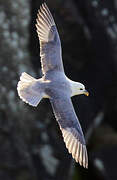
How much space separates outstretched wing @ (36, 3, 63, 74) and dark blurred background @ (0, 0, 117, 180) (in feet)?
Answer: 5.05

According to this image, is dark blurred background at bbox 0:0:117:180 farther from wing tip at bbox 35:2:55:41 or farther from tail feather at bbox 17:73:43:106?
tail feather at bbox 17:73:43:106

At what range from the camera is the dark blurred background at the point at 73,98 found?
886cm

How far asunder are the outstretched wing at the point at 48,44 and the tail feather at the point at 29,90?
31cm

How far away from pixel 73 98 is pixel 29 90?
218 cm

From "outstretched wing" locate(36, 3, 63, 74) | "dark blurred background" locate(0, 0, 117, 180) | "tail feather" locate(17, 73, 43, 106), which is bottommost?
"dark blurred background" locate(0, 0, 117, 180)

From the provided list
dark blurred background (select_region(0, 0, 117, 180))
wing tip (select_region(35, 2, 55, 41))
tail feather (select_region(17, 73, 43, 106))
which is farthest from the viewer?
dark blurred background (select_region(0, 0, 117, 180))

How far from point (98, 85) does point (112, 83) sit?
0.24 metres

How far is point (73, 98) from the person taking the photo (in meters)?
9.23

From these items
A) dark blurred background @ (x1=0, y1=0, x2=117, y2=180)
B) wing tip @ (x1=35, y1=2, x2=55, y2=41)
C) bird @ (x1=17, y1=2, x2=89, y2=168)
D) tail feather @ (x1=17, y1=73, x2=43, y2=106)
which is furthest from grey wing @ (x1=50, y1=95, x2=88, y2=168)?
dark blurred background @ (x1=0, y1=0, x2=117, y2=180)

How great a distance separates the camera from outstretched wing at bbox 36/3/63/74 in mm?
7453

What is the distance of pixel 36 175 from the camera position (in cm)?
877

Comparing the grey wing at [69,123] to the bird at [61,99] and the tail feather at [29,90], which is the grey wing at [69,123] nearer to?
the bird at [61,99]

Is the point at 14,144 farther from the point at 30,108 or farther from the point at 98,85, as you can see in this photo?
the point at 98,85

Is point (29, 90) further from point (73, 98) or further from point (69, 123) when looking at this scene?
point (73, 98)
